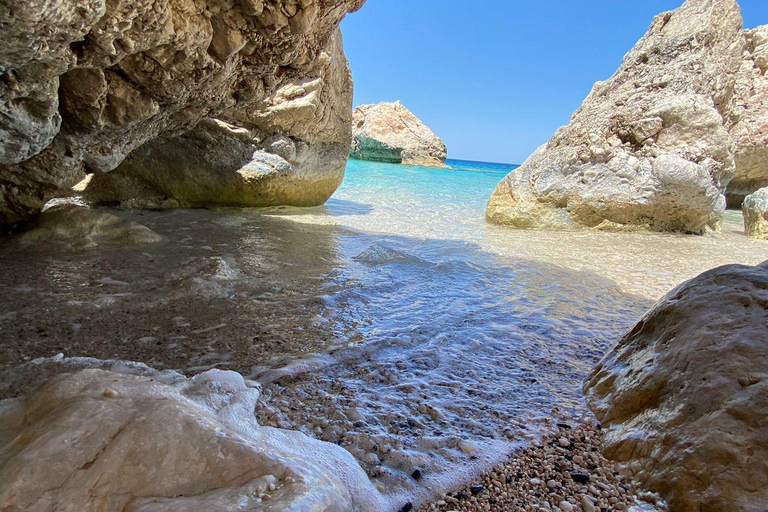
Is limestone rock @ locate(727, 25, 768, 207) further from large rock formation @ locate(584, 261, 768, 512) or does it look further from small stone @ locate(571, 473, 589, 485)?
small stone @ locate(571, 473, 589, 485)

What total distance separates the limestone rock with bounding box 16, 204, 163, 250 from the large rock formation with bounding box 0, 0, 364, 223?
224 mm

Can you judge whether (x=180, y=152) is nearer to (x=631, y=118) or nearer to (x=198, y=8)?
(x=198, y=8)

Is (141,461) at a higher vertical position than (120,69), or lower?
lower

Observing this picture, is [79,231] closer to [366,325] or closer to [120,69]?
[120,69]

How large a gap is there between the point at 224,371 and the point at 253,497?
1179 mm

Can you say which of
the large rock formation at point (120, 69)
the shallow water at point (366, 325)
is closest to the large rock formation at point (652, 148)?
the shallow water at point (366, 325)

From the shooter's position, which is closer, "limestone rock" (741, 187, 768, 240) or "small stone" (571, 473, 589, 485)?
"small stone" (571, 473, 589, 485)

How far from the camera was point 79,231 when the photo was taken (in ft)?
15.3

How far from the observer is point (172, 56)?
3.27m

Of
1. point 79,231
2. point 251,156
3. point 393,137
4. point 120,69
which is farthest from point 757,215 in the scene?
point 393,137

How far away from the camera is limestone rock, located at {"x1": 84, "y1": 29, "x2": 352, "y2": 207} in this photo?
23.2 ft

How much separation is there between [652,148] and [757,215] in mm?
2529

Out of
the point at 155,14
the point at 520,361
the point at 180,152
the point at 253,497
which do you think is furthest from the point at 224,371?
the point at 180,152

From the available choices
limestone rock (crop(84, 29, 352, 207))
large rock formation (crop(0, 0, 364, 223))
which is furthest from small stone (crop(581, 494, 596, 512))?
limestone rock (crop(84, 29, 352, 207))
